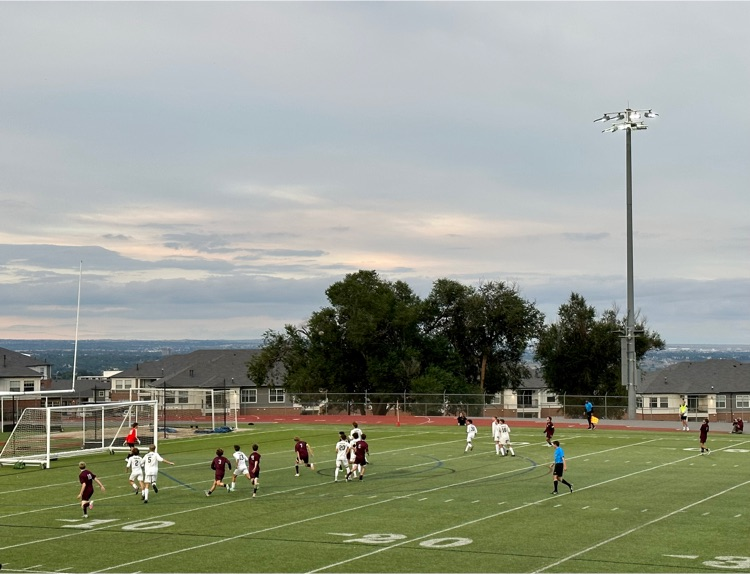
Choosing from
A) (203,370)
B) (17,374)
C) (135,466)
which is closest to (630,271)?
(135,466)

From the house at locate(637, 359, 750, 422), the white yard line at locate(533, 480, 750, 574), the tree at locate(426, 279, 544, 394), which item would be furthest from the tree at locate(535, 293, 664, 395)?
the white yard line at locate(533, 480, 750, 574)

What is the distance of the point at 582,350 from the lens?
9662 centimetres

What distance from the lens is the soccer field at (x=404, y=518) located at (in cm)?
2052

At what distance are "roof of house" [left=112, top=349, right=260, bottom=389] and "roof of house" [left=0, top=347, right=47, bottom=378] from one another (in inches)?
578

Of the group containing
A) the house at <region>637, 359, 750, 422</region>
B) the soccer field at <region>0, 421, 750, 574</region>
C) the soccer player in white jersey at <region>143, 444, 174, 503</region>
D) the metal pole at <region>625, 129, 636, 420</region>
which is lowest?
the soccer field at <region>0, 421, 750, 574</region>

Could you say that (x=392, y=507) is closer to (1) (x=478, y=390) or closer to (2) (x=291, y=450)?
(2) (x=291, y=450)

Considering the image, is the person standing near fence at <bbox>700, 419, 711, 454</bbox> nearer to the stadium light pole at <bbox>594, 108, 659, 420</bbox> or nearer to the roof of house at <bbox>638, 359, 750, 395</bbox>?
the stadium light pole at <bbox>594, 108, 659, 420</bbox>

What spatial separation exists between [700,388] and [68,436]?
2953 inches

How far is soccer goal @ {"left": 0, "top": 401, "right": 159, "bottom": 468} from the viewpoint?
42250mm

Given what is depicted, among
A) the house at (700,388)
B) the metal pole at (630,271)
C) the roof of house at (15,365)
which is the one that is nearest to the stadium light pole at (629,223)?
the metal pole at (630,271)

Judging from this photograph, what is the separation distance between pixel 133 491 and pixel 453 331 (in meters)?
67.7

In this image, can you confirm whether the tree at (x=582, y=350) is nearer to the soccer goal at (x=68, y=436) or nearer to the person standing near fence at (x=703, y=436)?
the soccer goal at (x=68, y=436)

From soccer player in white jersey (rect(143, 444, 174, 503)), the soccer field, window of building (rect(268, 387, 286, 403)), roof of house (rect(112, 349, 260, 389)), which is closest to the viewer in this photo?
the soccer field

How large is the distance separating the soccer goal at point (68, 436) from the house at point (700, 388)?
63820mm
